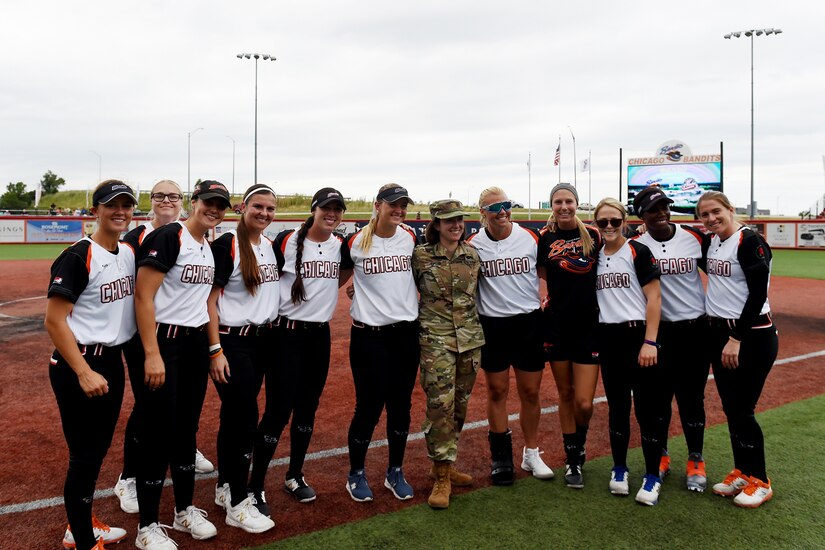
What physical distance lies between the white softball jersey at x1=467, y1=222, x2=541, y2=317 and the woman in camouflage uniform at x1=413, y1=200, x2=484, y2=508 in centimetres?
20

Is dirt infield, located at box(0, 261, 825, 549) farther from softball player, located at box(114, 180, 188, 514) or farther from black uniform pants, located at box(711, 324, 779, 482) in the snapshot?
black uniform pants, located at box(711, 324, 779, 482)

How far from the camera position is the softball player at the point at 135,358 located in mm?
3453

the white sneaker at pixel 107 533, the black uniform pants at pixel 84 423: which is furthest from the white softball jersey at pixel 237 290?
the white sneaker at pixel 107 533

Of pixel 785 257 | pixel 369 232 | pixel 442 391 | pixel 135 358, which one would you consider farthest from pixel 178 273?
pixel 785 257

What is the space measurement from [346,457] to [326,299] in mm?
1634

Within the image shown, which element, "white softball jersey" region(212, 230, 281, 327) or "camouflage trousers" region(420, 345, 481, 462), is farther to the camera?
"camouflage trousers" region(420, 345, 481, 462)

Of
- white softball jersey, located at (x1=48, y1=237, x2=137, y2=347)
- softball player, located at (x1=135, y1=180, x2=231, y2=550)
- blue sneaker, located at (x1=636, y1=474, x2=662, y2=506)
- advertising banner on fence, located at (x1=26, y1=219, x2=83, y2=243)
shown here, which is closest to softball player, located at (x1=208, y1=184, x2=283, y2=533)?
softball player, located at (x1=135, y1=180, x2=231, y2=550)

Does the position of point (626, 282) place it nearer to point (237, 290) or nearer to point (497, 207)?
point (497, 207)

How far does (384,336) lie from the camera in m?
4.12

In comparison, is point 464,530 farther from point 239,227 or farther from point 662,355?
point 239,227

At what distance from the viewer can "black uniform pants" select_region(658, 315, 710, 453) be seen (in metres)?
4.25

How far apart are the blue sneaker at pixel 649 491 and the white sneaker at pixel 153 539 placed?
3.09 m

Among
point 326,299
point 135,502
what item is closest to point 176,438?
point 135,502

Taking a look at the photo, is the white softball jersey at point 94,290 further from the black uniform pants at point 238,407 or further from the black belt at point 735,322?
the black belt at point 735,322
